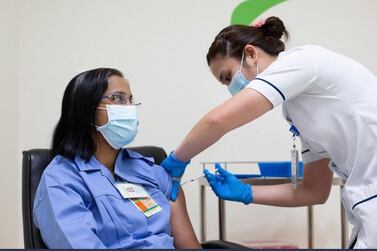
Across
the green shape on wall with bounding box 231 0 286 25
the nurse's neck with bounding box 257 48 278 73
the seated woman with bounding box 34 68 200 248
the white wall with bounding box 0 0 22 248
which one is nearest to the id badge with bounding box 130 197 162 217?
the seated woman with bounding box 34 68 200 248

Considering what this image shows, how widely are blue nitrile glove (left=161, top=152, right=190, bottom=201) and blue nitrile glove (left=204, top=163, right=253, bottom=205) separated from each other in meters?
0.14

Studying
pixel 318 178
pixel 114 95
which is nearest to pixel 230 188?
pixel 318 178

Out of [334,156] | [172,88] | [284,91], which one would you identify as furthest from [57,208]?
[172,88]

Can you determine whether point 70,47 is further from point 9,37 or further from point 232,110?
point 232,110

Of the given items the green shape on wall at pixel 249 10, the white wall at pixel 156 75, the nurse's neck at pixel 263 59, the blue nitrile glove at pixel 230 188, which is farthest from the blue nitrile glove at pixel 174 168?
the green shape on wall at pixel 249 10

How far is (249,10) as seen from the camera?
2.73 m

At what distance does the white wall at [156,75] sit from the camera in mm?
2617

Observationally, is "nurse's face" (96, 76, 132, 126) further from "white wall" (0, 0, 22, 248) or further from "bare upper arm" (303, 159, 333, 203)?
"white wall" (0, 0, 22, 248)

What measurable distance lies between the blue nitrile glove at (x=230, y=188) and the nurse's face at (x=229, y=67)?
0.41 meters

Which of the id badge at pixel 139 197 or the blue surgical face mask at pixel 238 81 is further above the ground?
the blue surgical face mask at pixel 238 81

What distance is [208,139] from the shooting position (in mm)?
1272

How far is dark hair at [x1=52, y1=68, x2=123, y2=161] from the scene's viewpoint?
1400 mm

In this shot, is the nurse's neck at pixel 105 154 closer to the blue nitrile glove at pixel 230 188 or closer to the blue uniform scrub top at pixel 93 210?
Answer: the blue uniform scrub top at pixel 93 210

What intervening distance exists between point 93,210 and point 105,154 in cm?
26
